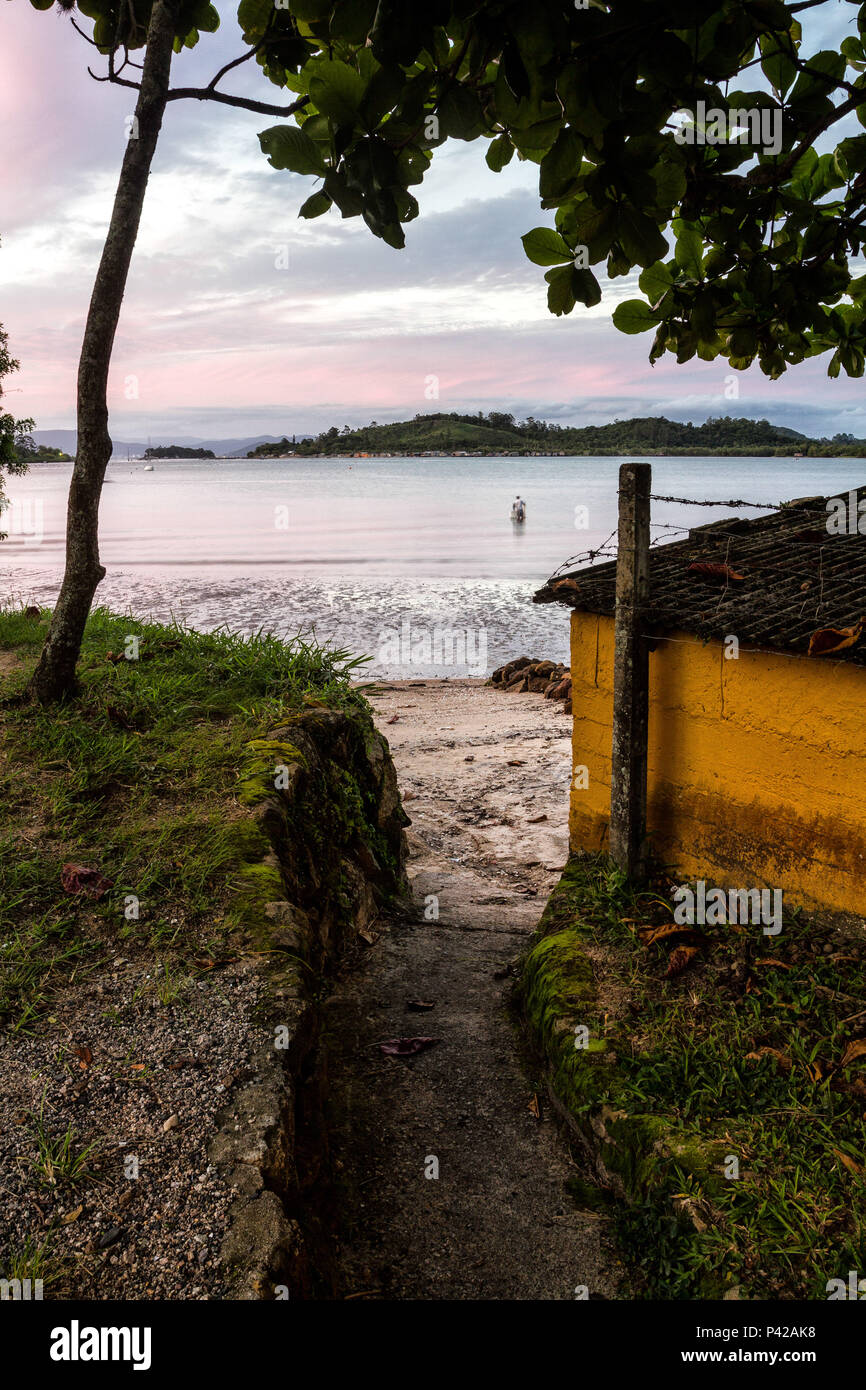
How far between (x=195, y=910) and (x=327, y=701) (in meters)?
3.15

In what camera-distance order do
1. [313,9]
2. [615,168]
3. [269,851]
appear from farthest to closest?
[269,851], [615,168], [313,9]

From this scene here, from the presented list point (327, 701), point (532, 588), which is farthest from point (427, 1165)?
point (532, 588)

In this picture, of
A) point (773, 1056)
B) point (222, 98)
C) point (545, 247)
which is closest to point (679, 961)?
point (773, 1056)

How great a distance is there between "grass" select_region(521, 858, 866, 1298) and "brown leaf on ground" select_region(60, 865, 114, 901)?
280cm

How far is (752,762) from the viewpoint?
18.0ft

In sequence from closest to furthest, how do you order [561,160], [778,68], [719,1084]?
[561,160]
[778,68]
[719,1084]

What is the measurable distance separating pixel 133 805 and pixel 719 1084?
3962mm

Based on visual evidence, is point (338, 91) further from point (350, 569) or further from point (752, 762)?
point (350, 569)

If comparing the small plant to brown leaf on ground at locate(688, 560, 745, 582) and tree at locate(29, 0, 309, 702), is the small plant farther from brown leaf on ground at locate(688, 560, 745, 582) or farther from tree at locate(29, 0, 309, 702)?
brown leaf on ground at locate(688, 560, 745, 582)

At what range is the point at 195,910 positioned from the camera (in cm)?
502

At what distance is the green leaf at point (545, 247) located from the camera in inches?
116

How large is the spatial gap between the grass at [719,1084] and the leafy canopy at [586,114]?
3.54m

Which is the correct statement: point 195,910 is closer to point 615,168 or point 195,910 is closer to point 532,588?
point 615,168

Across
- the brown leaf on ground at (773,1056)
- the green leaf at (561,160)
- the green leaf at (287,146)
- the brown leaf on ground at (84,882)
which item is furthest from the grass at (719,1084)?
the green leaf at (287,146)
